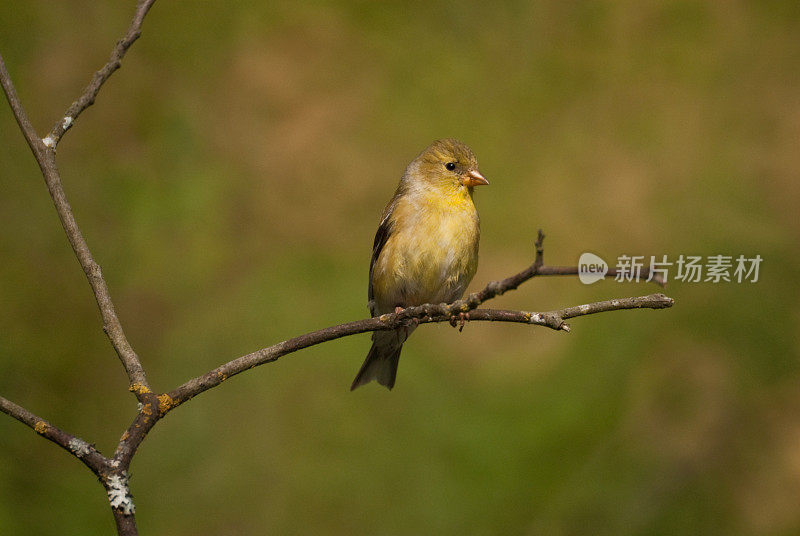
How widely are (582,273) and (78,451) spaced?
4.07ft

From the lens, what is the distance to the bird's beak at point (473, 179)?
3.19 meters

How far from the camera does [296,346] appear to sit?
184 centimetres

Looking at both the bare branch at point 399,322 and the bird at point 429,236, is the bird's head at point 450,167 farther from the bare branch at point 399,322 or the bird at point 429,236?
the bare branch at point 399,322

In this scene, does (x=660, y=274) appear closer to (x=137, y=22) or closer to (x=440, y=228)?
(x=137, y=22)

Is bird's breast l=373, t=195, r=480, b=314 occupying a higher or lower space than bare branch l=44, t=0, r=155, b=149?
higher

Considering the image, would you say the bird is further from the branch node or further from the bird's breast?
the branch node

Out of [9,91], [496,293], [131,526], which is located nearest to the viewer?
[496,293]

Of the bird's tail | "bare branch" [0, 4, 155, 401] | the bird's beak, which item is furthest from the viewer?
the bird's tail

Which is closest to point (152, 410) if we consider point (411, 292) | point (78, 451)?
point (78, 451)

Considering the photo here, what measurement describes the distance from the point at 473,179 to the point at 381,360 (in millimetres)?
931

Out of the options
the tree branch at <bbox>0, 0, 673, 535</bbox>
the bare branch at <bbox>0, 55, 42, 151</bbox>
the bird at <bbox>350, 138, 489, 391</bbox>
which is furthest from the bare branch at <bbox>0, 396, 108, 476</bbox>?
the bird at <bbox>350, 138, 489, 391</bbox>

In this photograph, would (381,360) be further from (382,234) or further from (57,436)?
(57,436)

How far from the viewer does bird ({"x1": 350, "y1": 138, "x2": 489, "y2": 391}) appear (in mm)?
3082

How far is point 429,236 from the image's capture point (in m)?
3.08
